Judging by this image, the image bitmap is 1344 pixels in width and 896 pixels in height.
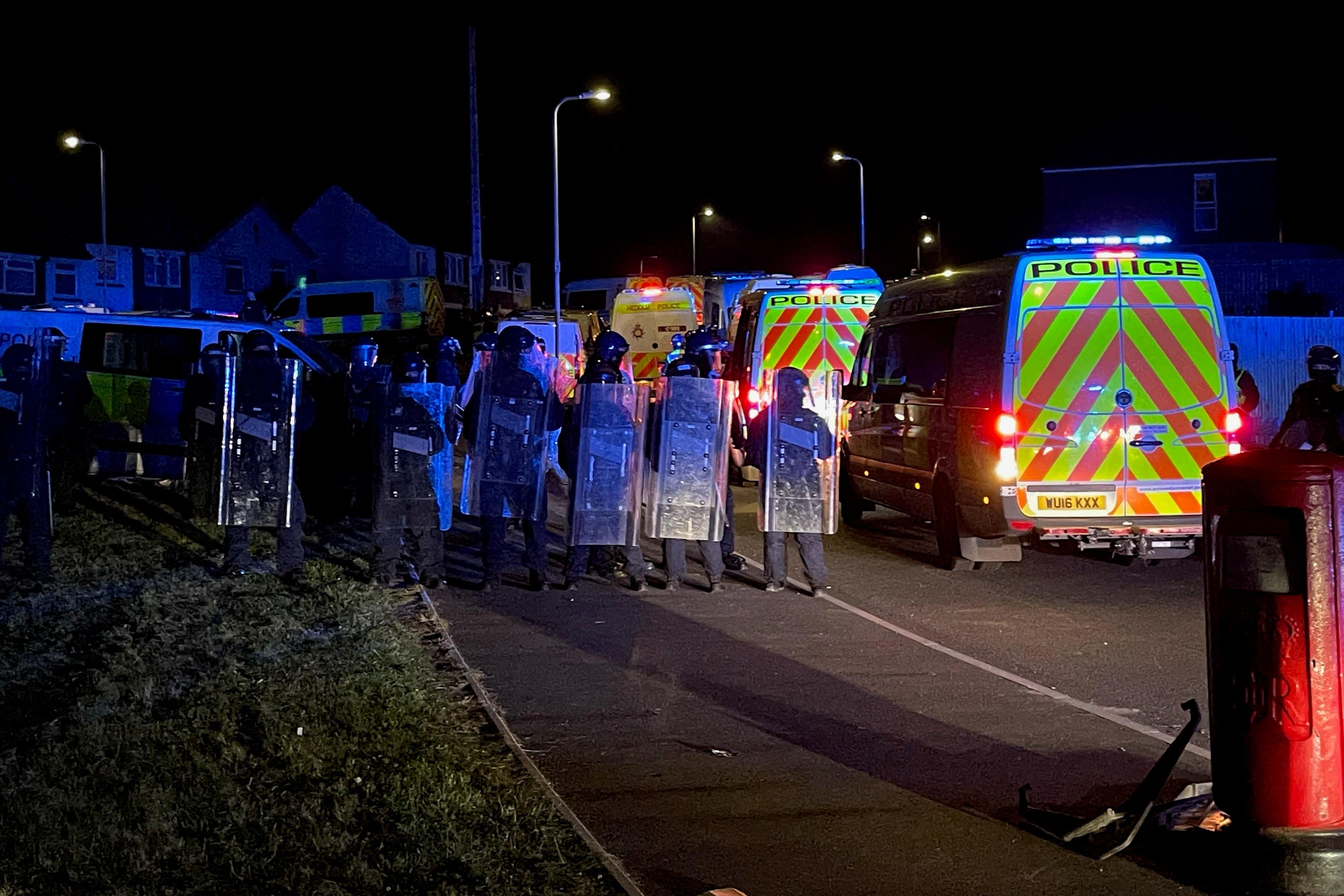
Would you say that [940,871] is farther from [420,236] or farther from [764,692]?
[420,236]

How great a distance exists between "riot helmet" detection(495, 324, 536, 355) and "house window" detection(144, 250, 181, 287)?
4576cm

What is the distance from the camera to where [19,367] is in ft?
35.9

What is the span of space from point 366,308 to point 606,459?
2441 centimetres

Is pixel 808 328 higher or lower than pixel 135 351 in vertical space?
higher

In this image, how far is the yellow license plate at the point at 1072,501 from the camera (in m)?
10.8

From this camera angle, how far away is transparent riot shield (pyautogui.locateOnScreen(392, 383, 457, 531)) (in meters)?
10.8

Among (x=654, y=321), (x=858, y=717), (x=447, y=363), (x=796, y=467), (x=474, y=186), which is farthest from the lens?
(x=474, y=186)

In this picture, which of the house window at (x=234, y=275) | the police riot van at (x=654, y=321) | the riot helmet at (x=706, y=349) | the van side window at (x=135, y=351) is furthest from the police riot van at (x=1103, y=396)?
the house window at (x=234, y=275)

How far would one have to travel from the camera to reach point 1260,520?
4.93 meters

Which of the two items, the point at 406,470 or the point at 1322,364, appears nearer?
the point at 406,470

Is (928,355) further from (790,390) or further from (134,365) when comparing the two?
(134,365)

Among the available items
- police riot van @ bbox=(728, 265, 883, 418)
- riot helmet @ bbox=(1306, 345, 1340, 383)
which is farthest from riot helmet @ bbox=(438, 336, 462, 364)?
riot helmet @ bbox=(1306, 345, 1340, 383)

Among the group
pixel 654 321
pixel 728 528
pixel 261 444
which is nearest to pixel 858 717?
pixel 728 528

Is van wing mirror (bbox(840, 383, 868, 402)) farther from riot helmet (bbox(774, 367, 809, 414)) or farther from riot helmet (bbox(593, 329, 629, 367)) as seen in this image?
riot helmet (bbox(593, 329, 629, 367))
